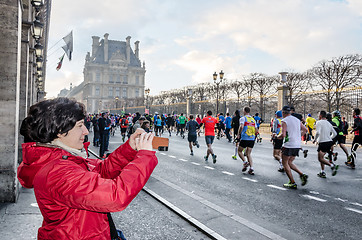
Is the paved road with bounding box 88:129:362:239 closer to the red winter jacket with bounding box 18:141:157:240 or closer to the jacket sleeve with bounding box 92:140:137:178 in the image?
the jacket sleeve with bounding box 92:140:137:178

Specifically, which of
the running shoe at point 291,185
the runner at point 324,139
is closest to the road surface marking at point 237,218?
the running shoe at point 291,185

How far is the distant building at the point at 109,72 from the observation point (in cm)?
10094

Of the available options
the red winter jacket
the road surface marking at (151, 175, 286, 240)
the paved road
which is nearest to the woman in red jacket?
the red winter jacket

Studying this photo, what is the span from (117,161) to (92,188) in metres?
0.49

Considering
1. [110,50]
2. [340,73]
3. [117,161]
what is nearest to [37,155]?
[117,161]

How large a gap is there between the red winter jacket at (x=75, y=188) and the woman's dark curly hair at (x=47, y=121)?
2.2 inches

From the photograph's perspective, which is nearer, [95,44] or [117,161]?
[117,161]

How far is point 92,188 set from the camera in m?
1.30

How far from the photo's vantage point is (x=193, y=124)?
481 inches

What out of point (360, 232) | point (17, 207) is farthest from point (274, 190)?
point (17, 207)

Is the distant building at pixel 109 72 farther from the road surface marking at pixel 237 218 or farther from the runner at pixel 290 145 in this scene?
the road surface marking at pixel 237 218

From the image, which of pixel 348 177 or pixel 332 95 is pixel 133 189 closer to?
pixel 348 177

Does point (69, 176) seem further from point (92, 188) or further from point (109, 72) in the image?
point (109, 72)

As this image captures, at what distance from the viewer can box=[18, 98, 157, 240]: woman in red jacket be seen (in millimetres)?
1306
